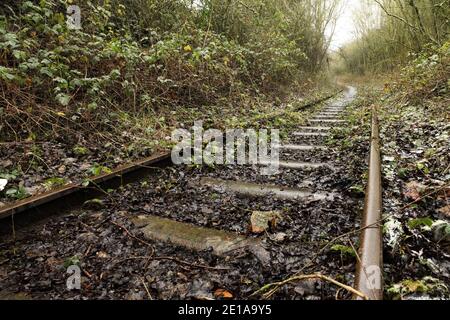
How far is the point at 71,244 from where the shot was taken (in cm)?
227

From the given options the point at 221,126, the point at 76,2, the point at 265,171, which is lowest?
the point at 265,171

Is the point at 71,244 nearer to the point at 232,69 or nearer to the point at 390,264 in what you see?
the point at 390,264

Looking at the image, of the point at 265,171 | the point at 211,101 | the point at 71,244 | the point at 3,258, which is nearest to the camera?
the point at 3,258

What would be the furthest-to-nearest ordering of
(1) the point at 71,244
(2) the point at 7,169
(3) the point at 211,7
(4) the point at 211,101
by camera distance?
(3) the point at 211,7 → (4) the point at 211,101 → (2) the point at 7,169 → (1) the point at 71,244

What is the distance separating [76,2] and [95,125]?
292 cm

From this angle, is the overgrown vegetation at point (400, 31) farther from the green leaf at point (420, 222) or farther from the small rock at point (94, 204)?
the small rock at point (94, 204)

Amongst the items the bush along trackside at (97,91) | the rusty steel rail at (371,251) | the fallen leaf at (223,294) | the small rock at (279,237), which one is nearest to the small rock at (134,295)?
the fallen leaf at (223,294)

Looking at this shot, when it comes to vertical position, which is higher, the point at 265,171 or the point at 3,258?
the point at 265,171

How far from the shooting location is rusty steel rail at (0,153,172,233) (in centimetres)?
231

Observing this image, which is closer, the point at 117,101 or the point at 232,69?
the point at 117,101

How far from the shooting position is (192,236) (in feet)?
7.53

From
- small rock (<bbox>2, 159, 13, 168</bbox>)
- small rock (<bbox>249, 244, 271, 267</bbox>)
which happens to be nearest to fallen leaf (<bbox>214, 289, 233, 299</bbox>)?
small rock (<bbox>249, 244, 271, 267</bbox>)

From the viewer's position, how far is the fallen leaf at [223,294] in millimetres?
1714
